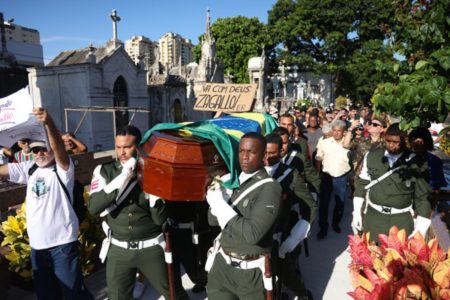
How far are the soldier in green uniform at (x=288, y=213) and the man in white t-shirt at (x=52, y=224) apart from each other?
2024mm

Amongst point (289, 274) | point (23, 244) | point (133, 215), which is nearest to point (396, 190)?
point (289, 274)

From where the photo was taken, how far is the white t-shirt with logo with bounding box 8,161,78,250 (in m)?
3.00

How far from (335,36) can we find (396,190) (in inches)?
991

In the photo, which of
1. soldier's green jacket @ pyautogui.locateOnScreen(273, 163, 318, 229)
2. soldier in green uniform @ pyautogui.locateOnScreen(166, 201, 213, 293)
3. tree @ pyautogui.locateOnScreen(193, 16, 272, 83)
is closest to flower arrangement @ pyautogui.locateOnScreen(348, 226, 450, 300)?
soldier's green jacket @ pyautogui.locateOnScreen(273, 163, 318, 229)

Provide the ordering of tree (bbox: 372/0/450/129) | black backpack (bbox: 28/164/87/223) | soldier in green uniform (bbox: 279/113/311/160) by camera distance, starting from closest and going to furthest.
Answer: tree (bbox: 372/0/450/129) < black backpack (bbox: 28/164/87/223) < soldier in green uniform (bbox: 279/113/311/160)

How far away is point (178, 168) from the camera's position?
106 inches

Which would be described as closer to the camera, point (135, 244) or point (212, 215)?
point (212, 215)

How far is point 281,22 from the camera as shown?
28.7 m

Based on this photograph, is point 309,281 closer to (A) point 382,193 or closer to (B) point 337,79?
(A) point 382,193

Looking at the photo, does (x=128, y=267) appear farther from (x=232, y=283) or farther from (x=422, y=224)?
(x=422, y=224)

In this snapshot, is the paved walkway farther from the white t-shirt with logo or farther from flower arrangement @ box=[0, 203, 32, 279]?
the white t-shirt with logo

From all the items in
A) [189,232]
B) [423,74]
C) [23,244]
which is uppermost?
[423,74]

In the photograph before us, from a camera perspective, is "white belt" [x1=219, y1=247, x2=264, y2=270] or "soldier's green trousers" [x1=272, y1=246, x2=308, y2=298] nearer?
"white belt" [x1=219, y1=247, x2=264, y2=270]

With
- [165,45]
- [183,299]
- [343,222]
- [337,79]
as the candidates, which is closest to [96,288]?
[183,299]
